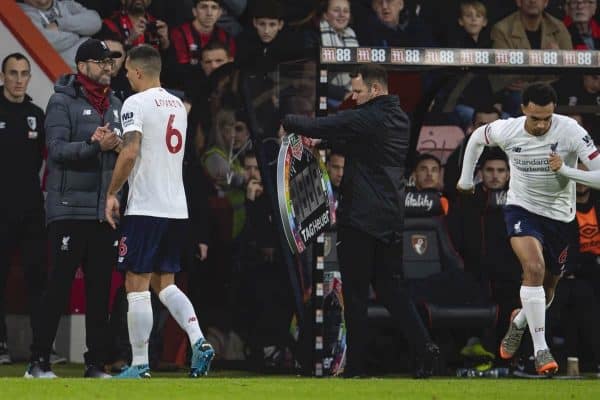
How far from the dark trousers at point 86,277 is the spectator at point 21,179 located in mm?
1953

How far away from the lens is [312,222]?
11281 millimetres

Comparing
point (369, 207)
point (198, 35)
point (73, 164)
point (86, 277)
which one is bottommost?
point (86, 277)

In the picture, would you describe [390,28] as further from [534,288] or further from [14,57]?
[534,288]

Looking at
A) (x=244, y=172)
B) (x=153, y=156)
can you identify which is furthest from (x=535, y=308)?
(x=244, y=172)

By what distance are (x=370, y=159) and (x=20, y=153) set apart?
3.47m

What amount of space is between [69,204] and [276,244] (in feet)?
8.73

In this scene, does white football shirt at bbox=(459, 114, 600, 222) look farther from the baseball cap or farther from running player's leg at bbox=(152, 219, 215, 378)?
the baseball cap

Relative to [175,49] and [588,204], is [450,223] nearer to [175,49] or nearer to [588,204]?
[588,204]

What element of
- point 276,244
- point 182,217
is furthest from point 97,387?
point 276,244

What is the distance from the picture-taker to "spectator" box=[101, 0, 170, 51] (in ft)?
45.4

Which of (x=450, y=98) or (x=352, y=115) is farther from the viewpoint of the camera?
(x=450, y=98)

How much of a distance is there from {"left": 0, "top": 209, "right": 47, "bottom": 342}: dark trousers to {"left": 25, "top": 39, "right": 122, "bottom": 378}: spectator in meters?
1.98

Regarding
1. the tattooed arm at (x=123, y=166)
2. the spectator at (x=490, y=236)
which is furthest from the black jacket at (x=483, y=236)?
the tattooed arm at (x=123, y=166)

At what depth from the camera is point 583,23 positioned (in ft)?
51.6
